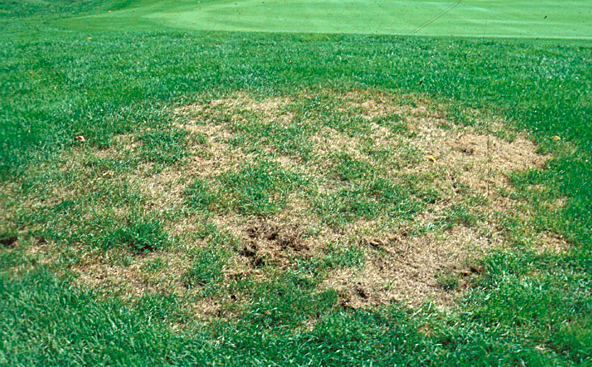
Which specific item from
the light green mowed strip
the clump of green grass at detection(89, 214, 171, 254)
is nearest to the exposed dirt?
the clump of green grass at detection(89, 214, 171, 254)

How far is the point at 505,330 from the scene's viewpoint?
2816 mm

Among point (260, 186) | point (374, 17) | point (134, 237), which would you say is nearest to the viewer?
point (134, 237)

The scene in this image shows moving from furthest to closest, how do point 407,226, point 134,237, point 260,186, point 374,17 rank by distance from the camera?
point 374,17
point 260,186
point 407,226
point 134,237

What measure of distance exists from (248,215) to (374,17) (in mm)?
10416

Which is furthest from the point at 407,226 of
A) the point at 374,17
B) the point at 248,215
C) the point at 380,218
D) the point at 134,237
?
the point at 374,17

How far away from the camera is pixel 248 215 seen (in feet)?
12.5

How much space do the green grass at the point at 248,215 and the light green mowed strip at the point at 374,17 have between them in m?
4.40

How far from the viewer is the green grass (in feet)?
8.84

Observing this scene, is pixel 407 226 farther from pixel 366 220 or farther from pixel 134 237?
pixel 134 237

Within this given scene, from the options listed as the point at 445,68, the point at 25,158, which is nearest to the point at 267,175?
the point at 25,158

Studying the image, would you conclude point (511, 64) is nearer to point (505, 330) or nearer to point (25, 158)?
point (505, 330)

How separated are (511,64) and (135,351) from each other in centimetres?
747

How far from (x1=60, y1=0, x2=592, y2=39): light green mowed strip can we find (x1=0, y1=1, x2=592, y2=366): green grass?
4.40m

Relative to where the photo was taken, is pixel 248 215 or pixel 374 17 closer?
pixel 248 215
